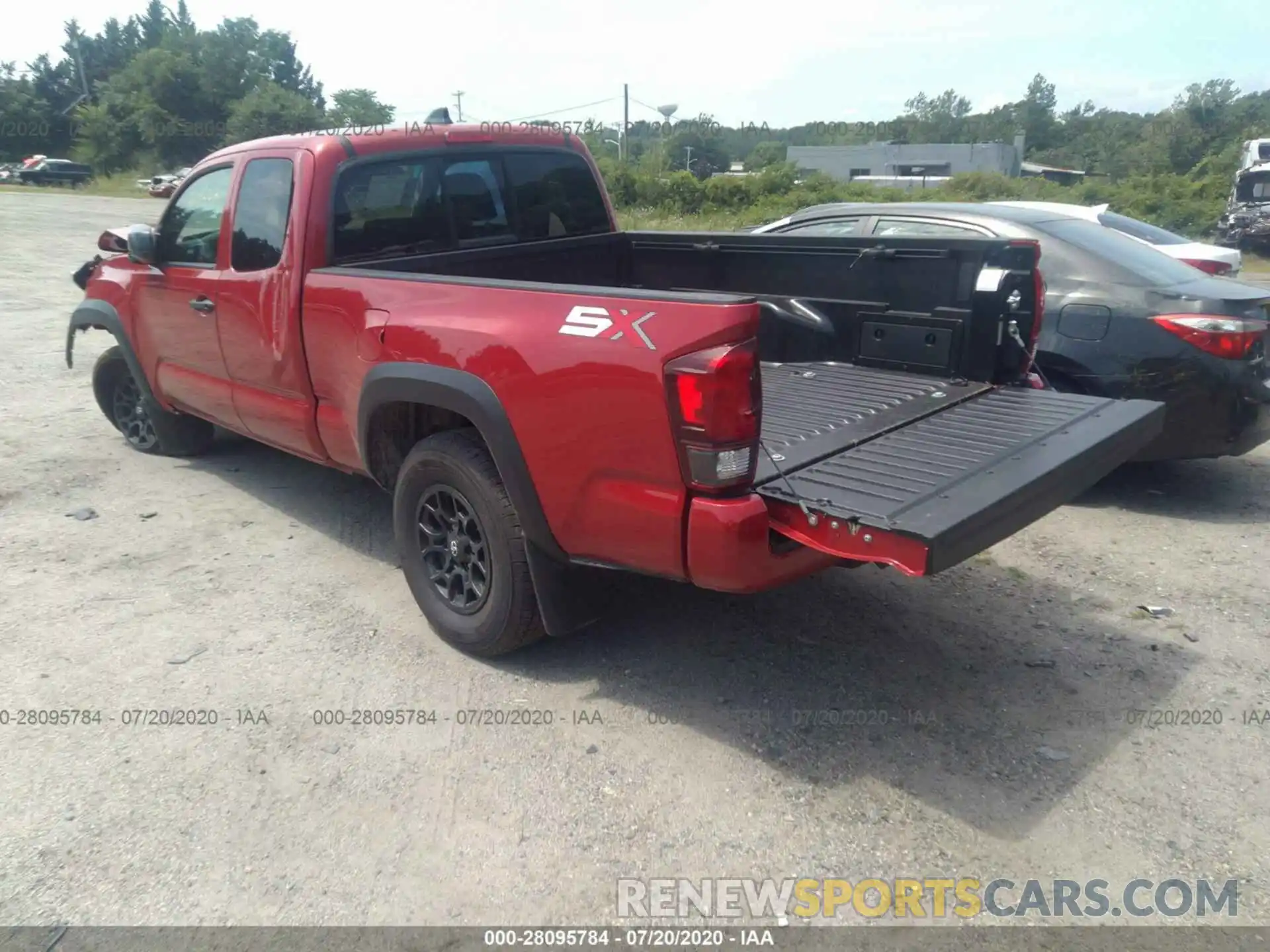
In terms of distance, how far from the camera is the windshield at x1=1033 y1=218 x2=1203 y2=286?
558 cm

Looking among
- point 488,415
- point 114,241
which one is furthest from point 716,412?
point 114,241

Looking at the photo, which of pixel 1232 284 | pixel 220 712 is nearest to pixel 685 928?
pixel 220 712

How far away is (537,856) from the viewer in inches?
111

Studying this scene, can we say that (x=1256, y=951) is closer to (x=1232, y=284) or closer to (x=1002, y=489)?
(x=1002, y=489)

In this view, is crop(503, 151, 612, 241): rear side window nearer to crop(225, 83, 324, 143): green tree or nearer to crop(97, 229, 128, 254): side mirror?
crop(97, 229, 128, 254): side mirror

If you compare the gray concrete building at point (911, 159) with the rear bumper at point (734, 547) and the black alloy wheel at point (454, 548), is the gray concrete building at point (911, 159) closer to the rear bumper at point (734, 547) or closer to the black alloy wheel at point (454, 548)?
the black alloy wheel at point (454, 548)

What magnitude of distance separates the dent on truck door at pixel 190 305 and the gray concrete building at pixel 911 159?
149 ft

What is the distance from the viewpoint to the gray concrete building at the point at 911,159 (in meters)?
51.6

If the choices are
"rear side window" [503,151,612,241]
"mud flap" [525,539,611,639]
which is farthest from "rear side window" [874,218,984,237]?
"mud flap" [525,539,611,639]

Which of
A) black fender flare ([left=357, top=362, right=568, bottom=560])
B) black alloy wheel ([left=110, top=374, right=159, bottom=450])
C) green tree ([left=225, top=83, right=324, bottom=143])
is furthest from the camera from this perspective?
green tree ([left=225, top=83, right=324, bottom=143])

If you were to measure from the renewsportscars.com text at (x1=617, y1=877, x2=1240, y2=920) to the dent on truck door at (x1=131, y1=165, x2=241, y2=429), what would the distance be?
12.3ft

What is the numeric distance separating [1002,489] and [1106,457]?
2.48 ft

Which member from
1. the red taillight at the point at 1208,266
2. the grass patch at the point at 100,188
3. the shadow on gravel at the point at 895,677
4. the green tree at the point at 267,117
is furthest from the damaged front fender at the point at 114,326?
the green tree at the point at 267,117

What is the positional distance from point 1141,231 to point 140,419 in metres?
8.55
